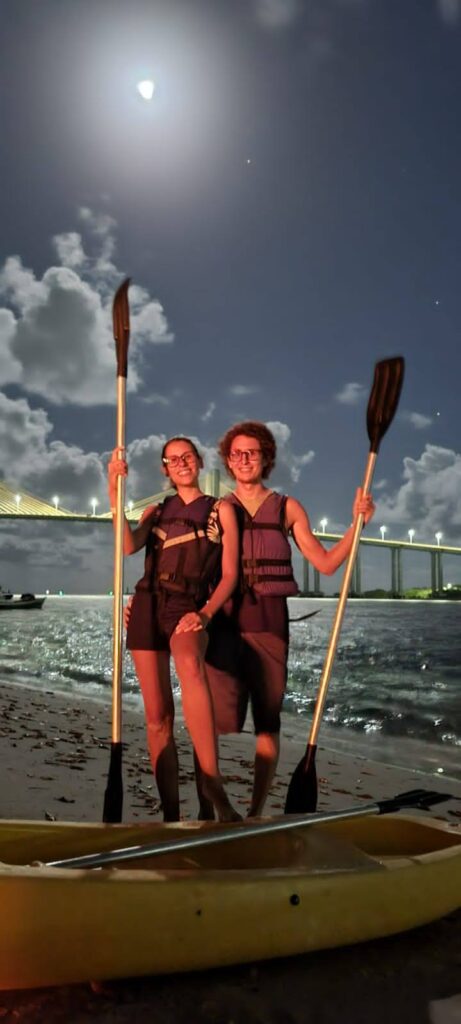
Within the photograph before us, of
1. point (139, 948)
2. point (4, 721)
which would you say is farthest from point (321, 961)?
point (4, 721)

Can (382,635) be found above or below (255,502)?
below

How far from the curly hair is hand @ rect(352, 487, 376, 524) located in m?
0.40

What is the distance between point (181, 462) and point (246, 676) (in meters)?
0.92

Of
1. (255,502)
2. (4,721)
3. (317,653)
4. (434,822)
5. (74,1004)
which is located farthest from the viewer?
(317,653)

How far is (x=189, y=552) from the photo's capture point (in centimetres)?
293

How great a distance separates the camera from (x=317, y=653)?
26344 mm

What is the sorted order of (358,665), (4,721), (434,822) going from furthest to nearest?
(358,665) → (4,721) → (434,822)

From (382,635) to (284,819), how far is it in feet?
115

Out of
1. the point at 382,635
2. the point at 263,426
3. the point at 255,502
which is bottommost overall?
the point at 382,635

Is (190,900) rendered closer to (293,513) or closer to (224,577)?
(224,577)

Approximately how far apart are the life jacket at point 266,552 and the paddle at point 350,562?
0.29 meters

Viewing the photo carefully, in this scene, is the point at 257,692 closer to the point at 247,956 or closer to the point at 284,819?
the point at 284,819

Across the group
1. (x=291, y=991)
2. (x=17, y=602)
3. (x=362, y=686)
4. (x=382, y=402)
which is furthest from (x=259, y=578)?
(x=17, y=602)

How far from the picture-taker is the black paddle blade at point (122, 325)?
3.22m
